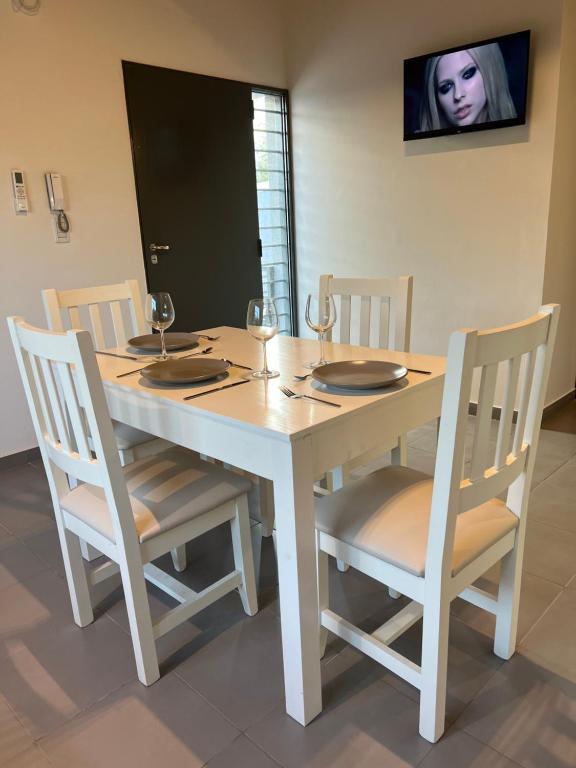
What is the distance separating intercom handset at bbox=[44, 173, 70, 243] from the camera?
2875 mm

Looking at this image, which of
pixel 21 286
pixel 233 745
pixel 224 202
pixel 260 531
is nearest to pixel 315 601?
pixel 233 745

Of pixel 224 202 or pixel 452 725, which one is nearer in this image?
pixel 452 725

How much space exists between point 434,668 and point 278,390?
75cm

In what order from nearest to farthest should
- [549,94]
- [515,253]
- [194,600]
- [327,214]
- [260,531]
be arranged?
[194,600], [260,531], [549,94], [515,253], [327,214]

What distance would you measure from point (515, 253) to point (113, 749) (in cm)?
287

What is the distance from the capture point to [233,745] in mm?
1323

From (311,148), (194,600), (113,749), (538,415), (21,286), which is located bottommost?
(113,749)

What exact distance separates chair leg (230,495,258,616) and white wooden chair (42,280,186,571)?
364mm

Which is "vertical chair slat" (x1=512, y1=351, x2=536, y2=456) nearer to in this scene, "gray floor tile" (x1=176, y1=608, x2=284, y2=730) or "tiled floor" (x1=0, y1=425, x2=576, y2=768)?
"tiled floor" (x1=0, y1=425, x2=576, y2=768)

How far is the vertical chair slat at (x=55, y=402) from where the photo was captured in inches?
55.0

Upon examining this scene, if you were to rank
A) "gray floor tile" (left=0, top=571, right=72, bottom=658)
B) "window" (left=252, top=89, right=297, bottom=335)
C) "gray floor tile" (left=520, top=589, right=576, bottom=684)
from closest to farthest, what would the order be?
1. "gray floor tile" (left=520, top=589, right=576, bottom=684)
2. "gray floor tile" (left=0, top=571, right=72, bottom=658)
3. "window" (left=252, top=89, right=297, bottom=335)

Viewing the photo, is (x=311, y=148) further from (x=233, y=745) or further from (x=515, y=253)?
(x=233, y=745)

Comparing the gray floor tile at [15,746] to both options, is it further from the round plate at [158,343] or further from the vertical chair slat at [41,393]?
the round plate at [158,343]

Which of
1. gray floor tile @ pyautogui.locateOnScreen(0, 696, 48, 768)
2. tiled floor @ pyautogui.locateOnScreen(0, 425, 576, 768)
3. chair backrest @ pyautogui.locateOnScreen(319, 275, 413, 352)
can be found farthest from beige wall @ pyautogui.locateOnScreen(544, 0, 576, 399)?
gray floor tile @ pyautogui.locateOnScreen(0, 696, 48, 768)
